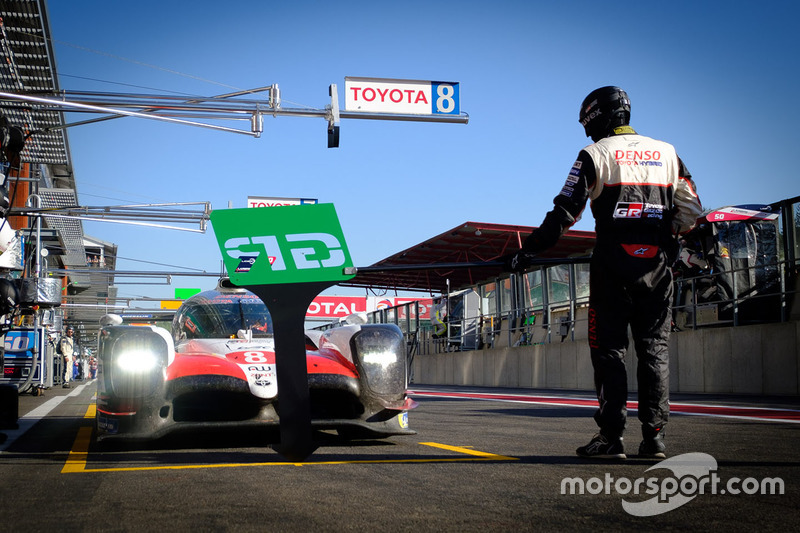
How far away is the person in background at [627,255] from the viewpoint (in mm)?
4105

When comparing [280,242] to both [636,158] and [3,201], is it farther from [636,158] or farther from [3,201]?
[3,201]

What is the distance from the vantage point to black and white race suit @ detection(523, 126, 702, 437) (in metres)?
4.11

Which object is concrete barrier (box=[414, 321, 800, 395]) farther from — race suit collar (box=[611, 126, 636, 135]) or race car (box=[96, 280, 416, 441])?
race suit collar (box=[611, 126, 636, 135])

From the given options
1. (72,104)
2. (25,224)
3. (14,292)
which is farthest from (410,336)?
(14,292)

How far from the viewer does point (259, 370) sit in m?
5.14

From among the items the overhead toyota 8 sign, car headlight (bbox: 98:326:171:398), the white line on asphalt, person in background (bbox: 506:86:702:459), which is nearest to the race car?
car headlight (bbox: 98:326:171:398)

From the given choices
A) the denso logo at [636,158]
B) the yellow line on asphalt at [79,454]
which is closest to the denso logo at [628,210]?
the denso logo at [636,158]

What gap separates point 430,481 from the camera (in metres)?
3.47

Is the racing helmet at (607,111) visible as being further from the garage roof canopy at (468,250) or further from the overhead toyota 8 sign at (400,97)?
the garage roof canopy at (468,250)

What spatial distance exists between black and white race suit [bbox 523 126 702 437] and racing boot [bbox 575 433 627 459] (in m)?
0.04

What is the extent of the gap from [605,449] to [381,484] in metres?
1.30

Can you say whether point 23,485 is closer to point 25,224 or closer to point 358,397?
point 358,397

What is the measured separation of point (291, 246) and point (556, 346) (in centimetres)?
1693

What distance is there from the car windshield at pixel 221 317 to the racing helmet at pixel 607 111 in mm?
3225
